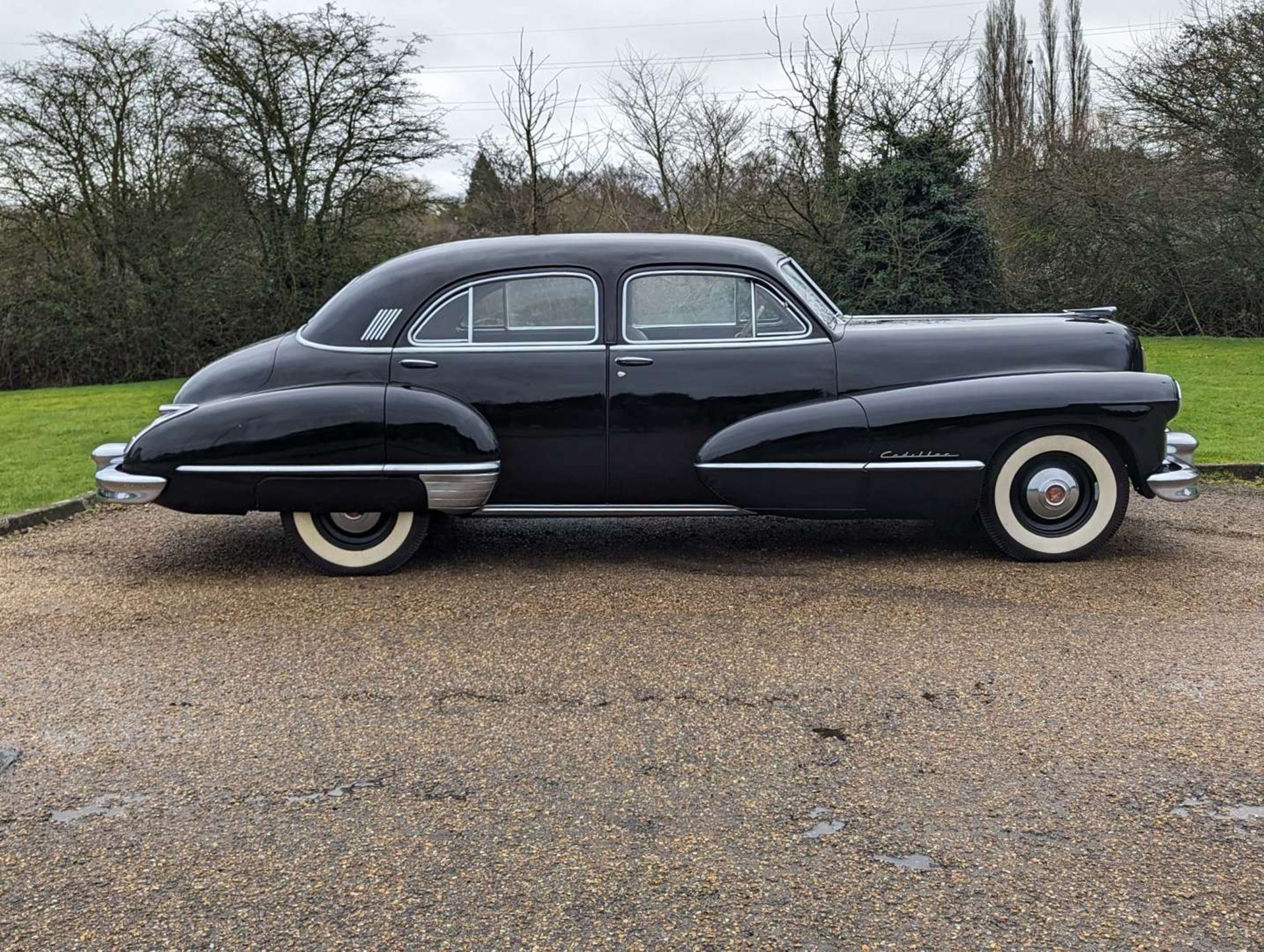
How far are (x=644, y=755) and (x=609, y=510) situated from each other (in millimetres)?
2509

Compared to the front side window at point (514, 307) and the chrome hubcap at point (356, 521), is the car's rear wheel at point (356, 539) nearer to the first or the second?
the chrome hubcap at point (356, 521)

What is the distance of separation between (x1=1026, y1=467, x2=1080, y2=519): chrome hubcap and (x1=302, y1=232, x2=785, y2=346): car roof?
1808 mm

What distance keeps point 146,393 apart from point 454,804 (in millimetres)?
15592

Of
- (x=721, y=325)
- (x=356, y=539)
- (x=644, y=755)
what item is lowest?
(x=644, y=755)

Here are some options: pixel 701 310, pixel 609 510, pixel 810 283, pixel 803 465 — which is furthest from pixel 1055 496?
pixel 609 510

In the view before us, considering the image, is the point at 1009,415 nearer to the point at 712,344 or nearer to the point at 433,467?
the point at 712,344

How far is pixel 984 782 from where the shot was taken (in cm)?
329

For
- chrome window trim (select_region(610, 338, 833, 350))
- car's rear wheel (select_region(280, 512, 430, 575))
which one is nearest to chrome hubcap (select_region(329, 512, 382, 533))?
car's rear wheel (select_region(280, 512, 430, 575))

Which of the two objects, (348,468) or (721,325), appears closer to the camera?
(348,468)

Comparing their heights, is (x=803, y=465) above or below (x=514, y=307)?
below

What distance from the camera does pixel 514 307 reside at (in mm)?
6004

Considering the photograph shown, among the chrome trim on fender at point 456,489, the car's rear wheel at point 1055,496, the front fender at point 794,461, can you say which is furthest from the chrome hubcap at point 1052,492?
the chrome trim on fender at point 456,489

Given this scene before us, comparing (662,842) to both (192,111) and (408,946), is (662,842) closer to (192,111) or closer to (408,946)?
(408,946)

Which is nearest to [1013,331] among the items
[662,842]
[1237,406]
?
[662,842]
